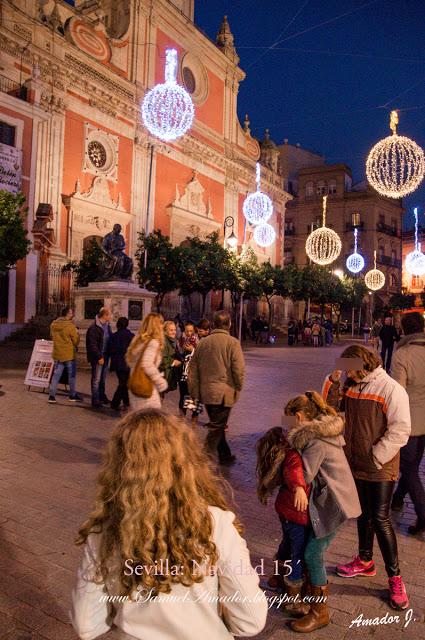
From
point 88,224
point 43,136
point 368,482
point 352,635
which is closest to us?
point 352,635

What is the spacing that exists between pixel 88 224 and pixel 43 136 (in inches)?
171

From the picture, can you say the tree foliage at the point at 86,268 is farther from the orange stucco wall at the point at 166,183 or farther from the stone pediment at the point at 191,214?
the stone pediment at the point at 191,214

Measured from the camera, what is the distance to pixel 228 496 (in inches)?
179

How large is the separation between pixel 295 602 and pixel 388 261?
57.6 meters

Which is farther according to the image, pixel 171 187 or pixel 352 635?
pixel 171 187

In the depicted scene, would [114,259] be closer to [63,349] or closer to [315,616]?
[63,349]

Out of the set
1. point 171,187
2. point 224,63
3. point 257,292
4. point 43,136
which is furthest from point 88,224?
point 224,63

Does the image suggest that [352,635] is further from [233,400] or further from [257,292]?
[257,292]

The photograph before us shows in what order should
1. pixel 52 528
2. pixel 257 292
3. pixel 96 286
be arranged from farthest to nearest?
pixel 257 292 < pixel 96 286 < pixel 52 528

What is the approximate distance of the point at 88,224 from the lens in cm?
2367

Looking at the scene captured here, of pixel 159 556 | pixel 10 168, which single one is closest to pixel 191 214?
pixel 10 168

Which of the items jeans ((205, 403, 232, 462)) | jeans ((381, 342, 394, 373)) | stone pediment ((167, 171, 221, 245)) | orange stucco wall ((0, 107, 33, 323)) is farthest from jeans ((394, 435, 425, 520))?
stone pediment ((167, 171, 221, 245))

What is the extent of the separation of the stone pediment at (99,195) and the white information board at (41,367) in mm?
14478

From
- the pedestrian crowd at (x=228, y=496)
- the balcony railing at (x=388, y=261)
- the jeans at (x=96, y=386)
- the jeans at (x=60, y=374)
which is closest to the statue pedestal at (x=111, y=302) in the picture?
the jeans at (x=60, y=374)
